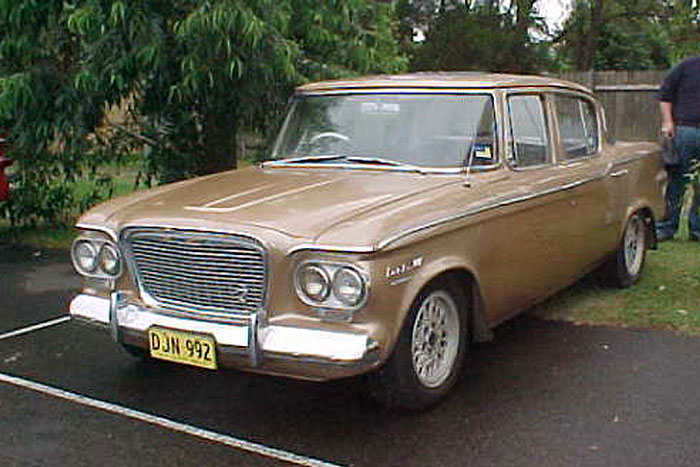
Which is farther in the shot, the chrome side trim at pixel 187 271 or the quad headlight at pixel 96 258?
the quad headlight at pixel 96 258

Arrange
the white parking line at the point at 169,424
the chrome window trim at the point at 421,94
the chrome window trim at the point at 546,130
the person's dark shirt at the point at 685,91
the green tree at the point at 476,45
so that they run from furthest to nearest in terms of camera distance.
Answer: the green tree at the point at 476,45 → the person's dark shirt at the point at 685,91 → the chrome window trim at the point at 546,130 → the chrome window trim at the point at 421,94 → the white parking line at the point at 169,424

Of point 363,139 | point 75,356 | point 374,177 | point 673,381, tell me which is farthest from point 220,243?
point 673,381

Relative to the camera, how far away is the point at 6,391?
15.7 ft

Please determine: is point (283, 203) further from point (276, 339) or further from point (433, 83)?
point (433, 83)

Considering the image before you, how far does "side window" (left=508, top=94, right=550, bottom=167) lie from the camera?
5.23m

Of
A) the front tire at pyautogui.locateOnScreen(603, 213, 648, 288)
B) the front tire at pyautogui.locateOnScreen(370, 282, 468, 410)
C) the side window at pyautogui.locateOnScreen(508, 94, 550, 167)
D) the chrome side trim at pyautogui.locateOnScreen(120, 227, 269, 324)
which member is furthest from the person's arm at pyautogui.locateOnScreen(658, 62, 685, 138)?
the chrome side trim at pyautogui.locateOnScreen(120, 227, 269, 324)

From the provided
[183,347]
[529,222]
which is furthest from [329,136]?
[183,347]

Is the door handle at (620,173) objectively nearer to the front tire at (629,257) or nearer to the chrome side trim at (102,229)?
the front tire at (629,257)

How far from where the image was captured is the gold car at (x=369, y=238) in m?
3.88

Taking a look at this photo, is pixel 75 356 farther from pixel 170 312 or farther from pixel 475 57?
pixel 475 57

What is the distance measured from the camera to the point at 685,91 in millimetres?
7953

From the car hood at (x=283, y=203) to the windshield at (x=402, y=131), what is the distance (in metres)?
0.17

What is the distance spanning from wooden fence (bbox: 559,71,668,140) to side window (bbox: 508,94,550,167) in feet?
31.1

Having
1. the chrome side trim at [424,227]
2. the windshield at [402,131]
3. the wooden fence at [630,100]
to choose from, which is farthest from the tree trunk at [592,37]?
the windshield at [402,131]
